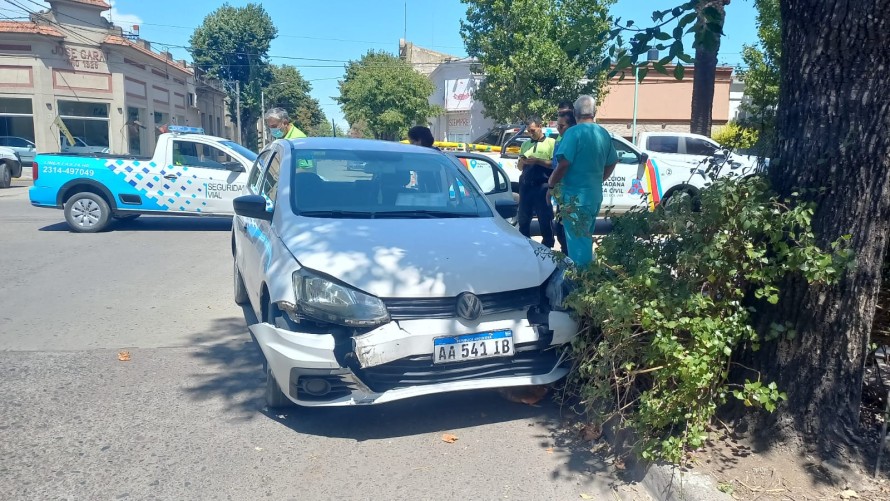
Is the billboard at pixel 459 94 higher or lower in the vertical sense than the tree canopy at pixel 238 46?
lower

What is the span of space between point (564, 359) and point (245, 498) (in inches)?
76.6

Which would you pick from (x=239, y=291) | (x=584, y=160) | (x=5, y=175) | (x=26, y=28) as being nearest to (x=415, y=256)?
(x=584, y=160)

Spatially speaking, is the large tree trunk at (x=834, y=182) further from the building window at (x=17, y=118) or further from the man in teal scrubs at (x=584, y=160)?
the building window at (x=17, y=118)

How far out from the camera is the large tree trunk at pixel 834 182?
3270 mm

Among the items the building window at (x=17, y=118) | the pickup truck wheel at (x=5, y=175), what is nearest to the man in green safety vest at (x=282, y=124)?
the pickup truck wheel at (x=5, y=175)

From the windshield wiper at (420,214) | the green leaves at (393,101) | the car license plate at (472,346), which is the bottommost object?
the car license plate at (472,346)

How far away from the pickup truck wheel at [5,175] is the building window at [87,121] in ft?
38.6

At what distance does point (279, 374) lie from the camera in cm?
400

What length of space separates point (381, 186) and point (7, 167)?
2048 centimetres

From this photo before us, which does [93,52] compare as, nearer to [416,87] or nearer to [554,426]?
[416,87]

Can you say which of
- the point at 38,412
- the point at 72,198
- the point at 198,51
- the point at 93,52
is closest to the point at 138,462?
the point at 38,412

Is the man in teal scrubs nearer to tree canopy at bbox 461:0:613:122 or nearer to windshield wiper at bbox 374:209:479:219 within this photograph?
windshield wiper at bbox 374:209:479:219

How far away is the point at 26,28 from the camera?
31000 millimetres

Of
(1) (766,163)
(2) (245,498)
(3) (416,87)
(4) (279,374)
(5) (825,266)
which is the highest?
(3) (416,87)
